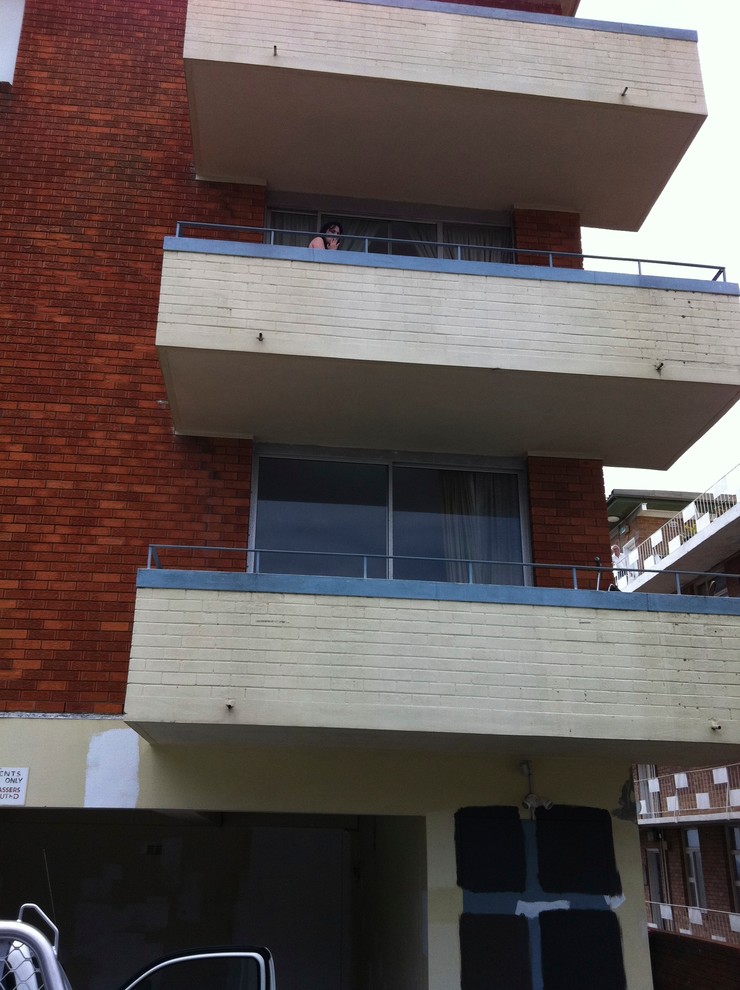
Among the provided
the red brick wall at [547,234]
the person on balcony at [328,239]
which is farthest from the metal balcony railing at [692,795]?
the person on balcony at [328,239]

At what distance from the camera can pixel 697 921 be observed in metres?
25.4

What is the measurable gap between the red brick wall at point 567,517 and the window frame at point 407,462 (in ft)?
0.45

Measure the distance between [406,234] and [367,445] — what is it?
2813 mm

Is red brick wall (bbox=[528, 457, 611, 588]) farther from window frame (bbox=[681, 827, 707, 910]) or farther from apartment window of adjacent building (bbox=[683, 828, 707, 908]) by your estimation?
apartment window of adjacent building (bbox=[683, 828, 707, 908])

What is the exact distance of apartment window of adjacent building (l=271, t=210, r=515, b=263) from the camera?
35.8 ft

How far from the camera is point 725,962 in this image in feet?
39.9

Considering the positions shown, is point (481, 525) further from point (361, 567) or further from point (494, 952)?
point (494, 952)

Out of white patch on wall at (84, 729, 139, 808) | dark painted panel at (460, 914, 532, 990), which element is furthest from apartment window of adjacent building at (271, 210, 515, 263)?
dark painted panel at (460, 914, 532, 990)

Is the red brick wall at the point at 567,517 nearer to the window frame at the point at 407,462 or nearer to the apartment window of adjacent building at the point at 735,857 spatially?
the window frame at the point at 407,462

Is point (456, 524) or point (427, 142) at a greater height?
point (427, 142)

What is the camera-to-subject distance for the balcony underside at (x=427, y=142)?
9.87 m

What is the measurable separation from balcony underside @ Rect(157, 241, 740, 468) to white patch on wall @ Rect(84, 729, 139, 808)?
10.3 ft

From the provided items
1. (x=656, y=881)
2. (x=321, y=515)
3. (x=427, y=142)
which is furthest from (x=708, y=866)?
(x=427, y=142)

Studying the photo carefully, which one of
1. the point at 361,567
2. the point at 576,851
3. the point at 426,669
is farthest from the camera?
the point at 361,567
